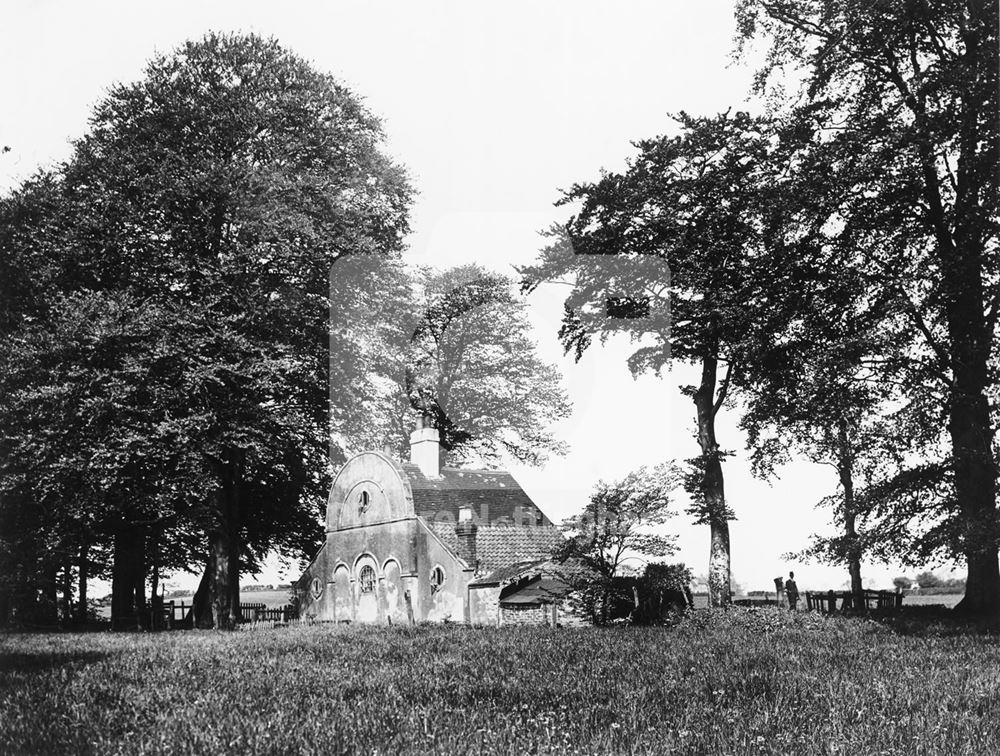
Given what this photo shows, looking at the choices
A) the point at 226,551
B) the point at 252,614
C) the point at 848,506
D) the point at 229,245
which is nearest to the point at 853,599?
the point at 848,506

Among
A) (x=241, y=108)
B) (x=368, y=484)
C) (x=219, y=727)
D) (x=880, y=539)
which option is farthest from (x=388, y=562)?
(x=219, y=727)

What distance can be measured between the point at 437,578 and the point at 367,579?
17.2 feet

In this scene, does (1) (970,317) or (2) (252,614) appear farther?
(2) (252,614)

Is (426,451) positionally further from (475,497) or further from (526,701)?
(526,701)

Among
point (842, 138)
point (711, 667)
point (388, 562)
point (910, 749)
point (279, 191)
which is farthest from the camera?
point (388, 562)

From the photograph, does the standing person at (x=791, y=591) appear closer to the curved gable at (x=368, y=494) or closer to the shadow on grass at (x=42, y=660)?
the curved gable at (x=368, y=494)

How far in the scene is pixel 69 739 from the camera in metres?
6.62

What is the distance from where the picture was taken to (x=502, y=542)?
118 feet

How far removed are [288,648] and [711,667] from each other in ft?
24.6

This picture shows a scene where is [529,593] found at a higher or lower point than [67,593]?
higher

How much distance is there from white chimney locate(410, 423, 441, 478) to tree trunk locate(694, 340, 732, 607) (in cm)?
1543

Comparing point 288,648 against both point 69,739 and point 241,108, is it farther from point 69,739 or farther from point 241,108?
point 241,108

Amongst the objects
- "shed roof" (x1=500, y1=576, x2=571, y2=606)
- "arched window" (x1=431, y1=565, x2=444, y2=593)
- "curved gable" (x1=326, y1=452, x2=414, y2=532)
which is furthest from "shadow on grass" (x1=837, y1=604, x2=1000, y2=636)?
"curved gable" (x1=326, y1=452, x2=414, y2=532)

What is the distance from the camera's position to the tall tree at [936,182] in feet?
71.4
